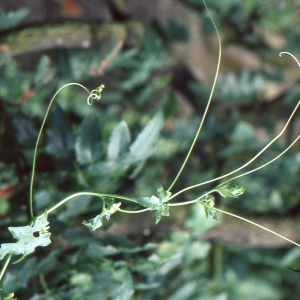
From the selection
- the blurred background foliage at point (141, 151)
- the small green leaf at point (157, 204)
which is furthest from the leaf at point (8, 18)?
the small green leaf at point (157, 204)

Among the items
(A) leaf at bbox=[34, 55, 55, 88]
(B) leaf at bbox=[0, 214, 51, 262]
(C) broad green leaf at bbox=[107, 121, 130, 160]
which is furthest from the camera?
(A) leaf at bbox=[34, 55, 55, 88]

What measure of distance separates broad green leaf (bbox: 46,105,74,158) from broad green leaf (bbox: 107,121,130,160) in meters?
0.07

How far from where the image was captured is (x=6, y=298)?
0.41m

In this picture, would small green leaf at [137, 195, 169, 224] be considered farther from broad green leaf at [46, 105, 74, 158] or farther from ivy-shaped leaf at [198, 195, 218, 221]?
broad green leaf at [46, 105, 74, 158]

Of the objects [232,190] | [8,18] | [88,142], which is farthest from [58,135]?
[232,190]

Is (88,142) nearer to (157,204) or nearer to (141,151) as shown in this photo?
(141,151)

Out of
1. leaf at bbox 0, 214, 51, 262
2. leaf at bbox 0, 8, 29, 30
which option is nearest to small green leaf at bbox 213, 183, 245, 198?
leaf at bbox 0, 214, 51, 262

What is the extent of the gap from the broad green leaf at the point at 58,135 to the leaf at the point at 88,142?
3cm

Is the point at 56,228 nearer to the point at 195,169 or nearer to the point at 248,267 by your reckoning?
the point at 195,169

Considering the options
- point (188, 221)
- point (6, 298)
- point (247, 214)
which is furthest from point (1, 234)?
point (247, 214)

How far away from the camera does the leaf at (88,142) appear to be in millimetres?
574

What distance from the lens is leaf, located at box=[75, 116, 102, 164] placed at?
57cm

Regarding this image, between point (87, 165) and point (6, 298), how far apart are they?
222 mm

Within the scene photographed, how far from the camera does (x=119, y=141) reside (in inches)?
22.4
